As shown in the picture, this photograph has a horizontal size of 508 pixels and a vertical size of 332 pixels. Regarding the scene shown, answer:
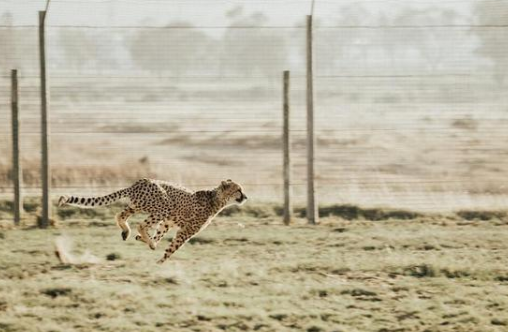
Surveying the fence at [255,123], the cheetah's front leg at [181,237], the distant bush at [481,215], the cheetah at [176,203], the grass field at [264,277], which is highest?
the fence at [255,123]

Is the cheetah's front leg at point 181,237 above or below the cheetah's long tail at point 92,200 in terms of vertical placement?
below

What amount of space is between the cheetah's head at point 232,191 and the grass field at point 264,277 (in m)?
0.60

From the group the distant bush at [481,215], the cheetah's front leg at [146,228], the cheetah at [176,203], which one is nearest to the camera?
the cheetah's front leg at [146,228]

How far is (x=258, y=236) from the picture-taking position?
8266 millimetres

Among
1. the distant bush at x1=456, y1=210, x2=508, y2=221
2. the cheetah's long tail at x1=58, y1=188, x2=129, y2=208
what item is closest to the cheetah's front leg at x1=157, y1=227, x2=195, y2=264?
the cheetah's long tail at x1=58, y1=188, x2=129, y2=208

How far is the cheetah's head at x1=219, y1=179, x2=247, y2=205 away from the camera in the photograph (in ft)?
18.7

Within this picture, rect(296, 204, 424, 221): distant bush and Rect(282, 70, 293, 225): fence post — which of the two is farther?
Rect(296, 204, 424, 221): distant bush

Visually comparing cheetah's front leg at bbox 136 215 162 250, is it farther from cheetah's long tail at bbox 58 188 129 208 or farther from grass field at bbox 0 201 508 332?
grass field at bbox 0 201 508 332

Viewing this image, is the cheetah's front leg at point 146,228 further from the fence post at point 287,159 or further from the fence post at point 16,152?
the fence post at point 16,152

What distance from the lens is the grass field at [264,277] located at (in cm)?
538

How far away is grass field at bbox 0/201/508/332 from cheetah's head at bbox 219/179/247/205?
1.98 ft

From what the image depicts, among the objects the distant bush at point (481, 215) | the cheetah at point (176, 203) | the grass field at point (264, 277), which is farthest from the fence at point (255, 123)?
the cheetah at point (176, 203)

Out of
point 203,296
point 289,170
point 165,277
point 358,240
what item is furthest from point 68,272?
point 289,170

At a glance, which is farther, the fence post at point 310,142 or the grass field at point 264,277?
the fence post at point 310,142
